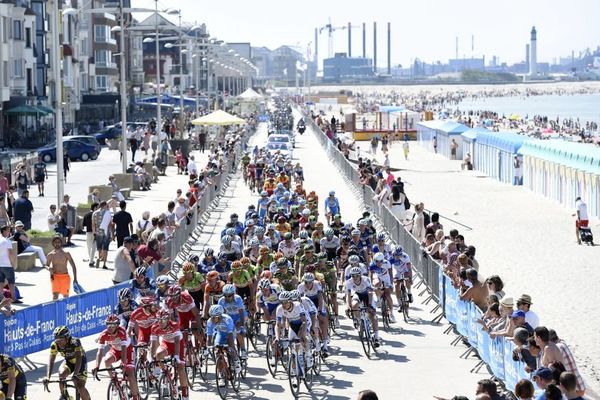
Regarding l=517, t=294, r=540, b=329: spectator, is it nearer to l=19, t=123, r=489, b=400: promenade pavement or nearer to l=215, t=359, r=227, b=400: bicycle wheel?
l=19, t=123, r=489, b=400: promenade pavement

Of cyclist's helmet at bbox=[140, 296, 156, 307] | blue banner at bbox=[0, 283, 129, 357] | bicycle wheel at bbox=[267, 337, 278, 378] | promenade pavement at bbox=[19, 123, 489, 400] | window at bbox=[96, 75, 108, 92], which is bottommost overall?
promenade pavement at bbox=[19, 123, 489, 400]

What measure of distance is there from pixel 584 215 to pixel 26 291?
1595 cm

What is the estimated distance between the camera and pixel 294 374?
1537cm

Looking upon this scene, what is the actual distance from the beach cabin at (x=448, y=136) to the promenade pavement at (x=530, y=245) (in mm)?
9175

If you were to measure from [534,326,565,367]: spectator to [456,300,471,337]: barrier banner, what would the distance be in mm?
5188

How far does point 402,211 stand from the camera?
33.3 metres

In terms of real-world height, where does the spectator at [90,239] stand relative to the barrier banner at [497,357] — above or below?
above

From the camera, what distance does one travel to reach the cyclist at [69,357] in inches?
509

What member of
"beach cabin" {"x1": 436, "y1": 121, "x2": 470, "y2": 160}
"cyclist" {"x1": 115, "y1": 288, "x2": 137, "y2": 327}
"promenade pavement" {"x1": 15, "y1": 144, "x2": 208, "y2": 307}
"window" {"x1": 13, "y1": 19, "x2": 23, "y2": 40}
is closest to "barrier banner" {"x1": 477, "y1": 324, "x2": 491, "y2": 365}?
"cyclist" {"x1": 115, "y1": 288, "x2": 137, "y2": 327}

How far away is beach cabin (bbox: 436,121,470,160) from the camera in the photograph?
70119 millimetres

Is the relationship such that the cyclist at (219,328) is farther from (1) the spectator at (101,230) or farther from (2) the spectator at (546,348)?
(1) the spectator at (101,230)

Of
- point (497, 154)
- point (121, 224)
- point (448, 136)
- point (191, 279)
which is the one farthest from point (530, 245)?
point (448, 136)

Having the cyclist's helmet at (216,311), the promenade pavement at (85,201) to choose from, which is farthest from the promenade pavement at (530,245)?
the promenade pavement at (85,201)

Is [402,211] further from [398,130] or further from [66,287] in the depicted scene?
[398,130]
